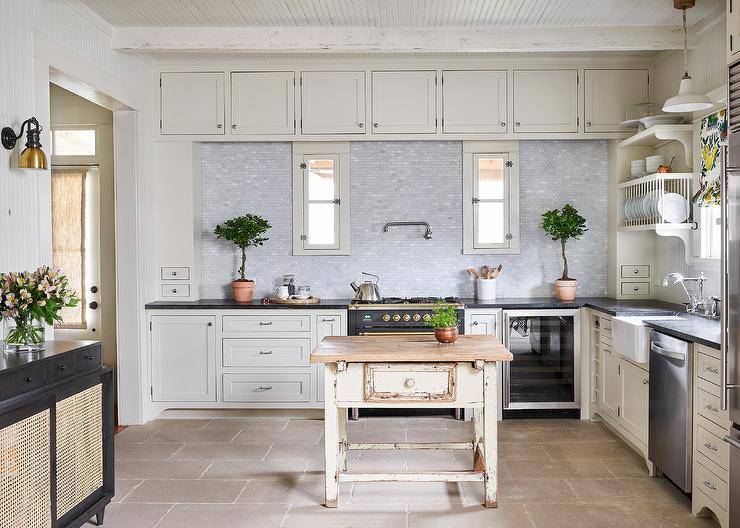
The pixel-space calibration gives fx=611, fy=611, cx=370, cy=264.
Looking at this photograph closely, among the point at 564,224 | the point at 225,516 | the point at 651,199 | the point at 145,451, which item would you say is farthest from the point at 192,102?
the point at 651,199

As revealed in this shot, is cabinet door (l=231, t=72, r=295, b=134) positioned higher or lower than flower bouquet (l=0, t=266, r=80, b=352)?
higher

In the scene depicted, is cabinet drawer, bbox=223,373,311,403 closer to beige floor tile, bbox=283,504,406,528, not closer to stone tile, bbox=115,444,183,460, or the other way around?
stone tile, bbox=115,444,183,460

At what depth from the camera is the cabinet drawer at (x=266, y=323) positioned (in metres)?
5.47

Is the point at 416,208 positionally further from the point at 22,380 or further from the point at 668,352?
the point at 22,380

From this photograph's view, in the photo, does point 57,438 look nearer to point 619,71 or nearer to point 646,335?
point 646,335

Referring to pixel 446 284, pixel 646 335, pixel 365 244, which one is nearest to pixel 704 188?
pixel 646 335

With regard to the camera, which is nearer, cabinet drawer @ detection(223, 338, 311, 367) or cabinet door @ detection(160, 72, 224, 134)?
cabinet drawer @ detection(223, 338, 311, 367)

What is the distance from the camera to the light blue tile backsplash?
6004 mm

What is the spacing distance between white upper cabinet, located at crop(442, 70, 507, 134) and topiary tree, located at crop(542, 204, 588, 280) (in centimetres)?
91

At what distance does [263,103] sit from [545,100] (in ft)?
8.62

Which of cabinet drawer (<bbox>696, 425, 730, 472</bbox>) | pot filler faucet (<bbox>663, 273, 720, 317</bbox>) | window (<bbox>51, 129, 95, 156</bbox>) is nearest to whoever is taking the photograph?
cabinet drawer (<bbox>696, 425, 730, 472</bbox>)

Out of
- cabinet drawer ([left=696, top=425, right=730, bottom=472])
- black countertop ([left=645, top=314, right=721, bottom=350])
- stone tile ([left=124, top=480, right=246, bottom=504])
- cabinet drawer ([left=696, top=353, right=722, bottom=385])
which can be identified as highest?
black countertop ([left=645, top=314, right=721, bottom=350])

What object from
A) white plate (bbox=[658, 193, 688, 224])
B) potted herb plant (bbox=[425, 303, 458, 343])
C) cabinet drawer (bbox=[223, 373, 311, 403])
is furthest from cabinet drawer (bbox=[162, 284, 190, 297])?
white plate (bbox=[658, 193, 688, 224])

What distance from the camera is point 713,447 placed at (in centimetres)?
329
